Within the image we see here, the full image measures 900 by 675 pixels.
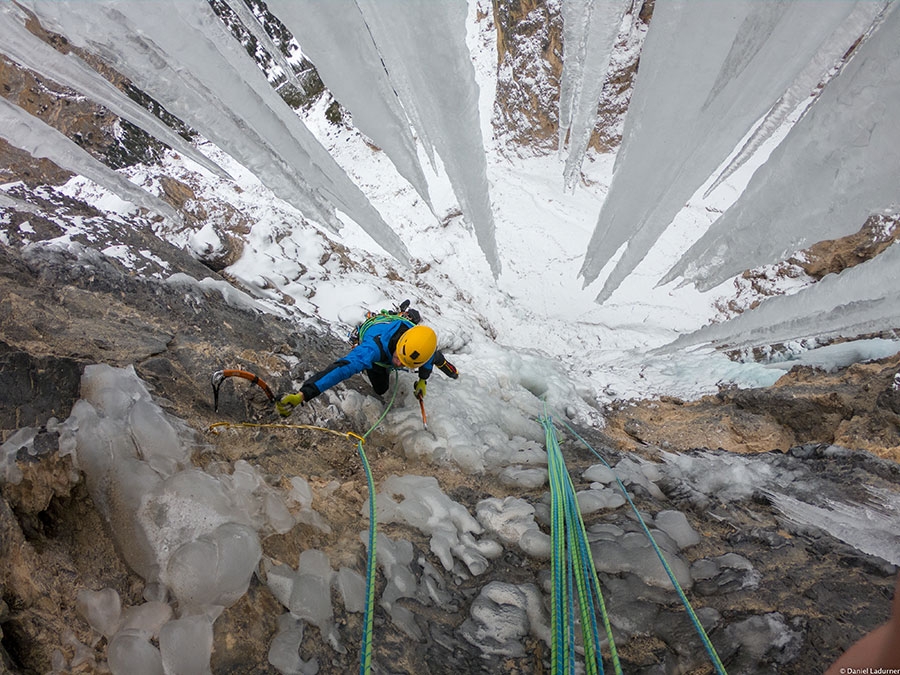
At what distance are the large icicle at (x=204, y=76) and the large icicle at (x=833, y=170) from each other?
3129 millimetres

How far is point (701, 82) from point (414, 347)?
2.05m

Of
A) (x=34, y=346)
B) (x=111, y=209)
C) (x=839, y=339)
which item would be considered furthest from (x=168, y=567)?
(x=839, y=339)

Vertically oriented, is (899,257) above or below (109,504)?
above

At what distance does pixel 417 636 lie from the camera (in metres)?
1.52

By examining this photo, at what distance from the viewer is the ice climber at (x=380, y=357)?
236cm

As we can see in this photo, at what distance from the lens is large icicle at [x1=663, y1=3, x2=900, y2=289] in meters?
2.08

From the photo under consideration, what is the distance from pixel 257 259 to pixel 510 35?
26.5 feet

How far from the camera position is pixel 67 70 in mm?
3389

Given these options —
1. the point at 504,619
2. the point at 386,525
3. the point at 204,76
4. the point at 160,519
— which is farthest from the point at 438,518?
the point at 204,76

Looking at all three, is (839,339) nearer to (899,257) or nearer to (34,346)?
(899,257)

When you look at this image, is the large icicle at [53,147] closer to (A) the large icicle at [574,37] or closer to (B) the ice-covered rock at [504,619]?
(A) the large icicle at [574,37]

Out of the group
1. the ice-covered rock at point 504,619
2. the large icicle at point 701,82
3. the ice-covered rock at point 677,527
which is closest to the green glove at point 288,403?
the ice-covered rock at point 504,619

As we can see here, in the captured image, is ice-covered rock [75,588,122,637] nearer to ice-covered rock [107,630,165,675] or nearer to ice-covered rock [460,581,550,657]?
ice-covered rock [107,630,165,675]

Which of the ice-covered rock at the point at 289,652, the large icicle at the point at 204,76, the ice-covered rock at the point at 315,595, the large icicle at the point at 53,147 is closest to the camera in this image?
the ice-covered rock at the point at 289,652
